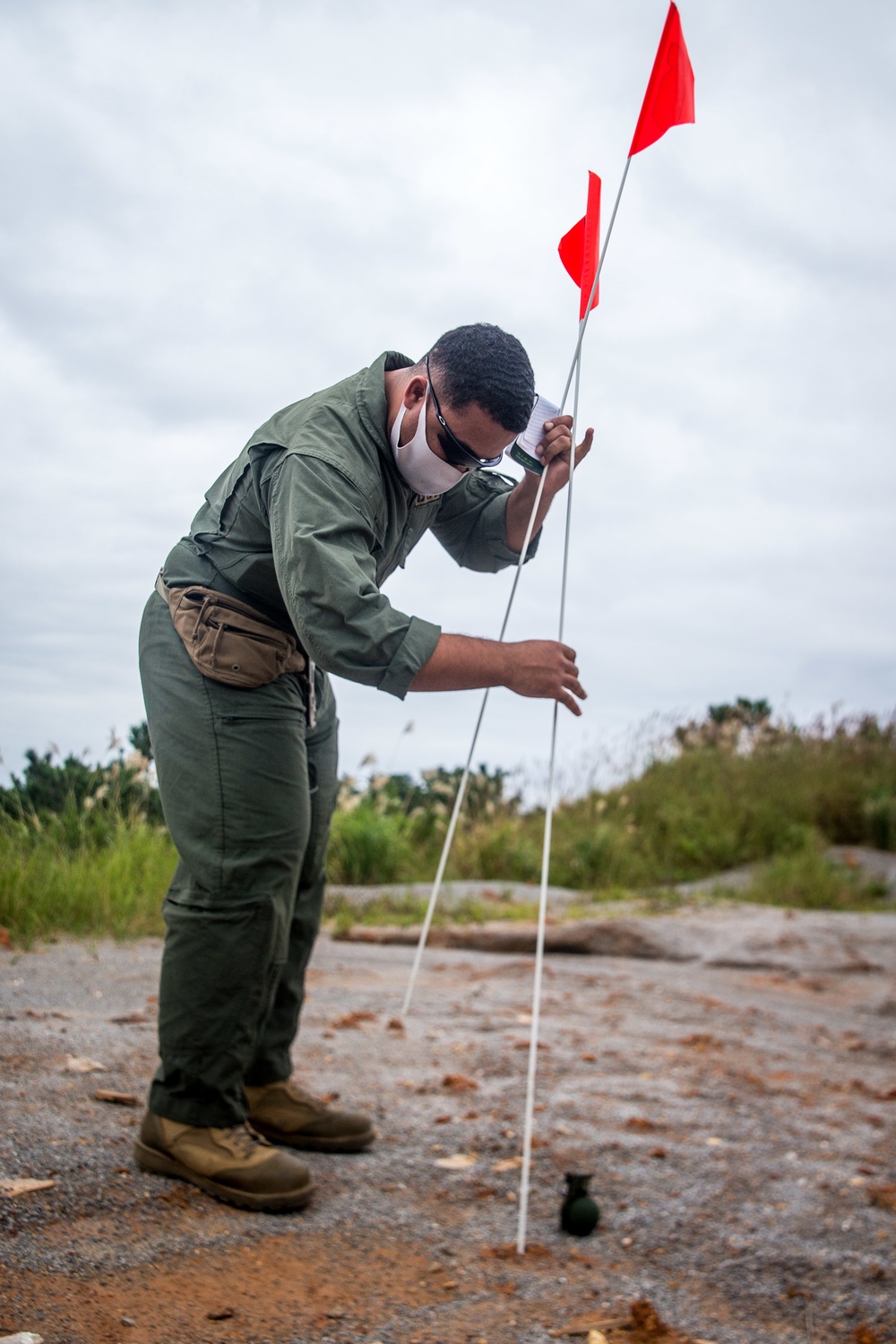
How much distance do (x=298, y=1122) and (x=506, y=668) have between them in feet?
4.92

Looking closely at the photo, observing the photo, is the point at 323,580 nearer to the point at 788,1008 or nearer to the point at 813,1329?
the point at 813,1329

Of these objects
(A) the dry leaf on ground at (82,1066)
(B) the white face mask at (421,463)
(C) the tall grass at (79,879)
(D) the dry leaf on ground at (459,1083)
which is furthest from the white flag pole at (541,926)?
(C) the tall grass at (79,879)

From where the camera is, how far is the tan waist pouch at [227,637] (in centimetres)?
251

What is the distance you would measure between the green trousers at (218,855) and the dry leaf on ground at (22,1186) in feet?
0.99

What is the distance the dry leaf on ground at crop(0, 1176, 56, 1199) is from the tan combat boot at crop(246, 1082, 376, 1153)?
2.17 feet

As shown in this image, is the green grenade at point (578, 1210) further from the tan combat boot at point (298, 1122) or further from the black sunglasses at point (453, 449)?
the black sunglasses at point (453, 449)

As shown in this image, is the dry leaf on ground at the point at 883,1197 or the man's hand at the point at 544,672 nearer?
the man's hand at the point at 544,672

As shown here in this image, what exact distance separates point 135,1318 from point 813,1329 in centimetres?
136

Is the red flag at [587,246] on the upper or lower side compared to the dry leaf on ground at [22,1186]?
upper

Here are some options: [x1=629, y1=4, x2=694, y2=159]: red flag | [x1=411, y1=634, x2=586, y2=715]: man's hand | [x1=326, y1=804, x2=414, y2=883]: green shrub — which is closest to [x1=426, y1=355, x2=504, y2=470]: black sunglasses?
[x1=411, y1=634, x2=586, y2=715]: man's hand

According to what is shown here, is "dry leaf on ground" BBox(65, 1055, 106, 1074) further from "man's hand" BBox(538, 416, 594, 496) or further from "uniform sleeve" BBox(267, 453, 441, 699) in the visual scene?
"man's hand" BBox(538, 416, 594, 496)

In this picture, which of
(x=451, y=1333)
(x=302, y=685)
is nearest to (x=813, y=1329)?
(x=451, y=1333)

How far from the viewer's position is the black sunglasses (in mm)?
2525

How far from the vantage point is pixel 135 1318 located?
6.54 feet
